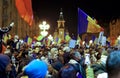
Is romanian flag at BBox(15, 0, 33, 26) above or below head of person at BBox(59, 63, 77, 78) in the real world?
above

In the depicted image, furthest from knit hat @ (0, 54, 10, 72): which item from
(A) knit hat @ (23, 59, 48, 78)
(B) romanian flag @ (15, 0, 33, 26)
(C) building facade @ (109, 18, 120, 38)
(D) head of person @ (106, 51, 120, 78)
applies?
(C) building facade @ (109, 18, 120, 38)

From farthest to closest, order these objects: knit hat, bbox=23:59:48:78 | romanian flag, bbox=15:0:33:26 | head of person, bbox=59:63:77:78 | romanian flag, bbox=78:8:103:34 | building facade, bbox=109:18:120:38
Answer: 1. building facade, bbox=109:18:120:38
2. romanian flag, bbox=78:8:103:34
3. romanian flag, bbox=15:0:33:26
4. head of person, bbox=59:63:77:78
5. knit hat, bbox=23:59:48:78

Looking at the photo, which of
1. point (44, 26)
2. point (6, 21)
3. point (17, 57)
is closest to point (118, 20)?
point (44, 26)

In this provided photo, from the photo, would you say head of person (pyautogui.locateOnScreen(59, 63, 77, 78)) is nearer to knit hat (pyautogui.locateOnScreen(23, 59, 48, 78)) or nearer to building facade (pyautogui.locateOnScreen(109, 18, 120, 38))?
knit hat (pyautogui.locateOnScreen(23, 59, 48, 78))

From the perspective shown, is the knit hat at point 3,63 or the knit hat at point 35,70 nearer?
the knit hat at point 35,70

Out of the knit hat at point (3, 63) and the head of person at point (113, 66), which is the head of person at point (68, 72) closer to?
the knit hat at point (3, 63)

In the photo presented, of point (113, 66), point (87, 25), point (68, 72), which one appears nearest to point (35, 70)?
point (68, 72)

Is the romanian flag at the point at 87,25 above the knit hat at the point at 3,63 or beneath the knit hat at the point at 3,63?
above

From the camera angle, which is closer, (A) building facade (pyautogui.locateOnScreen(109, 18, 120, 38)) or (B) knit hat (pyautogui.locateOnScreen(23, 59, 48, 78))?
(B) knit hat (pyautogui.locateOnScreen(23, 59, 48, 78))

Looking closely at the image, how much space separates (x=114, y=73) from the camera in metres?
3.43

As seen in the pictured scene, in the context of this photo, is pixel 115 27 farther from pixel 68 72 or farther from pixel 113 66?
pixel 113 66

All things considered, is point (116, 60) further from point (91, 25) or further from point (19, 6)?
point (91, 25)

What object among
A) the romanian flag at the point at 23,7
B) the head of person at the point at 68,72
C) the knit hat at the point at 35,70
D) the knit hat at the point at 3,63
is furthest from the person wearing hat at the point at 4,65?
the romanian flag at the point at 23,7

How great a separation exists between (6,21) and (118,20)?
44.0 m
